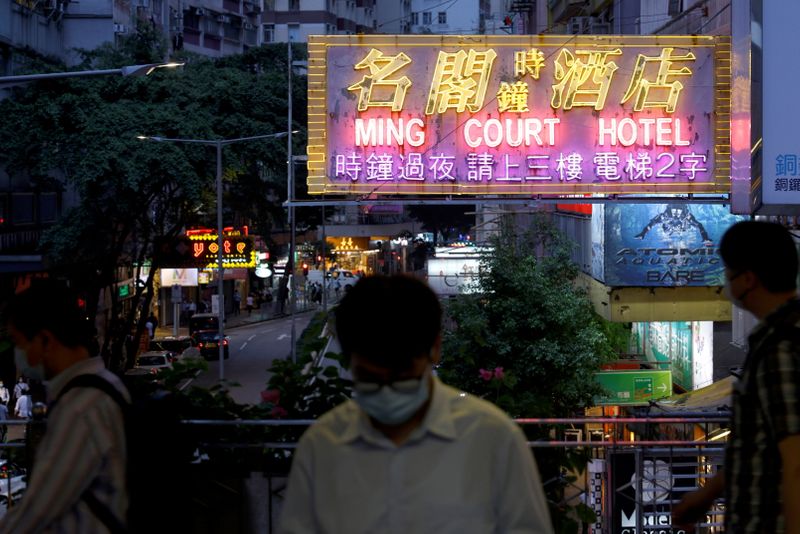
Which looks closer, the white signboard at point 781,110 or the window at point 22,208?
the white signboard at point 781,110

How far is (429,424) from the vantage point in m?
2.86

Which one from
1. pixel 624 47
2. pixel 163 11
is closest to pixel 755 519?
pixel 624 47

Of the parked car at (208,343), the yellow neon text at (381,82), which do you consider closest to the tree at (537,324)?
the yellow neon text at (381,82)

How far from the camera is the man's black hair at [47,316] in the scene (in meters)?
3.80

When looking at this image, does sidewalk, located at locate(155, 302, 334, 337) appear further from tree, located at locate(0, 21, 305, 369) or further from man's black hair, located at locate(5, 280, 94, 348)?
man's black hair, located at locate(5, 280, 94, 348)

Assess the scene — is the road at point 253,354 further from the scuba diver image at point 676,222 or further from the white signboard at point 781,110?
the white signboard at point 781,110

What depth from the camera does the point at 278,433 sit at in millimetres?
6117

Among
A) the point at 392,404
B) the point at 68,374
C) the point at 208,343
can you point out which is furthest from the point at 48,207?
the point at 392,404

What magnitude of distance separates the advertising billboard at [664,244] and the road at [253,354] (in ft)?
37.5

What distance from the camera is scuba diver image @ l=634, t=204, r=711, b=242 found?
733 inches

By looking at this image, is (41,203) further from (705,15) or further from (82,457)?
(82,457)

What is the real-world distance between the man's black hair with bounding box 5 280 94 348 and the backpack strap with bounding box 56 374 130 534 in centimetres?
18

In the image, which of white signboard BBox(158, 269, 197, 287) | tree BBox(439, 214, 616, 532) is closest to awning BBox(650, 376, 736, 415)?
tree BBox(439, 214, 616, 532)

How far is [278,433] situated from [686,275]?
44.3 ft
